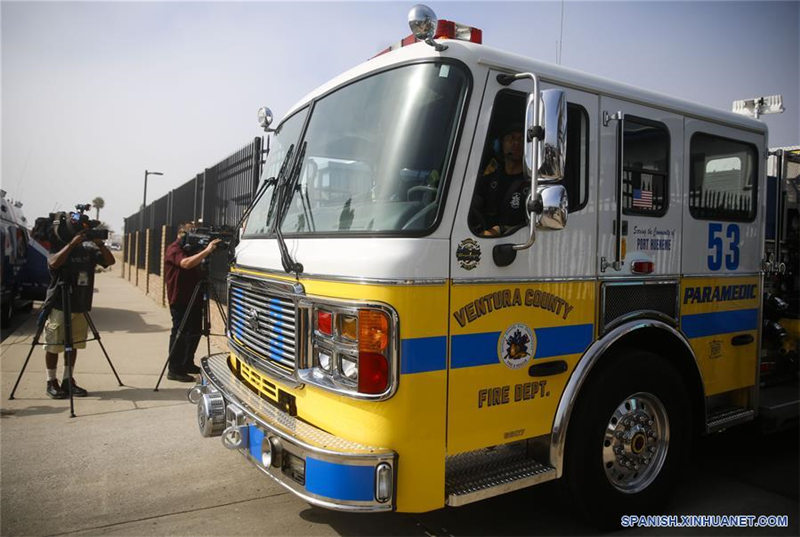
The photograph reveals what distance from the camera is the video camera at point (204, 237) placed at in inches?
189

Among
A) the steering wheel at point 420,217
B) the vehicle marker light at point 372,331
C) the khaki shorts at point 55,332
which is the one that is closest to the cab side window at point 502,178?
the steering wheel at point 420,217

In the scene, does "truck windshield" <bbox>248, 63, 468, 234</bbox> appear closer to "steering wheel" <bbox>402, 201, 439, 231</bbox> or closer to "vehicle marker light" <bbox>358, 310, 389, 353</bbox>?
"steering wheel" <bbox>402, 201, 439, 231</bbox>

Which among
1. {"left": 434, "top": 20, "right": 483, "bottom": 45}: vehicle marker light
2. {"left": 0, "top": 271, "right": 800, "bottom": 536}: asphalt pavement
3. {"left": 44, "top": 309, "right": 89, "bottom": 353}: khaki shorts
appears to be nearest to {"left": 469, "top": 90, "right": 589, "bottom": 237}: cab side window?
{"left": 434, "top": 20, "right": 483, "bottom": 45}: vehicle marker light

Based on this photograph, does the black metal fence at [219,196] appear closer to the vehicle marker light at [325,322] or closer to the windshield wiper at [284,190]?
the windshield wiper at [284,190]

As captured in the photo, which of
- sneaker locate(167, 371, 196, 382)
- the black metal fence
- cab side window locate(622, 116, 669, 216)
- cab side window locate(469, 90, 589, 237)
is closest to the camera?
cab side window locate(469, 90, 589, 237)

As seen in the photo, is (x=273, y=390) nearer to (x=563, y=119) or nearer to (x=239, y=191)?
(x=563, y=119)

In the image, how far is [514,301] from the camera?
9.48ft

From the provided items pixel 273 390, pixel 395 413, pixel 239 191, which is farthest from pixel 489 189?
pixel 239 191

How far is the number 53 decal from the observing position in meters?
3.90

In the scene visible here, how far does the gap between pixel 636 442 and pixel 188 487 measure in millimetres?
2923

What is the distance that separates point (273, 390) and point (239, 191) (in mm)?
5904

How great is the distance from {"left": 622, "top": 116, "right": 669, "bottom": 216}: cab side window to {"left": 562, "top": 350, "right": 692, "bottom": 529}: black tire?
905 millimetres

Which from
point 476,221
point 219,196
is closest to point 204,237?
point 476,221

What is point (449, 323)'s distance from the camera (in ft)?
8.72
